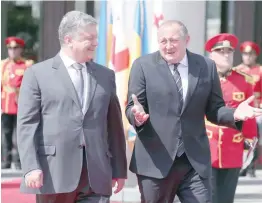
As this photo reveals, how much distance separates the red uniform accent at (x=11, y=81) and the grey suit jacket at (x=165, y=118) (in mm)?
7054

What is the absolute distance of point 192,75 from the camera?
5.52 metres

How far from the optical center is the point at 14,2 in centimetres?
1395

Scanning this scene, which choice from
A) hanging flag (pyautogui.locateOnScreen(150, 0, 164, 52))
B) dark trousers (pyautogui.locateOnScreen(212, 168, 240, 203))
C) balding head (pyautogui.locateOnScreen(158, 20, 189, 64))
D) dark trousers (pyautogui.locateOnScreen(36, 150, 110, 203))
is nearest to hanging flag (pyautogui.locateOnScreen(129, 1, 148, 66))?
hanging flag (pyautogui.locateOnScreen(150, 0, 164, 52))

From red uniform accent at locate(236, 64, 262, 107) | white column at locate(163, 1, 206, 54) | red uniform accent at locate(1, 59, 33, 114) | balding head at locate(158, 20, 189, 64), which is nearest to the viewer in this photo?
balding head at locate(158, 20, 189, 64)

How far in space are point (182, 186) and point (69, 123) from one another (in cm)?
95

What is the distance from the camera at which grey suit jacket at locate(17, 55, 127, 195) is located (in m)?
5.09

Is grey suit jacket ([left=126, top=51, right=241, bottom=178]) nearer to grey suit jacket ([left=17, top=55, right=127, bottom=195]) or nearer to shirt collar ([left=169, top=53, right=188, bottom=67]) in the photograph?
shirt collar ([left=169, top=53, right=188, bottom=67])

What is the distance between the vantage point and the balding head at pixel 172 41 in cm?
541

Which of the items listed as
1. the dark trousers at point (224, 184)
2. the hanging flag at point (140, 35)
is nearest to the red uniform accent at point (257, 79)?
the hanging flag at point (140, 35)

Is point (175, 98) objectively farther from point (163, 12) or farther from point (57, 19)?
point (57, 19)

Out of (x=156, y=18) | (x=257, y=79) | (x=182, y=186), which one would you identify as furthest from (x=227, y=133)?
(x=257, y=79)

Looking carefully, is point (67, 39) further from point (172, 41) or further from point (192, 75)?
point (192, 75)

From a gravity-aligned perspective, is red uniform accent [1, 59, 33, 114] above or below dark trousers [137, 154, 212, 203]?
below

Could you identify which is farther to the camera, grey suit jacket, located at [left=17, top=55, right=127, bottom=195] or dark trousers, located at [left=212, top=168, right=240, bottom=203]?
dark trousers, located at [left=212, top=168, right=240, bottom=203]
